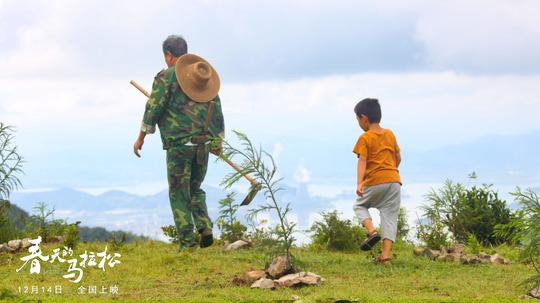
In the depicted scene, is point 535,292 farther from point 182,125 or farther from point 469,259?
point 182,125

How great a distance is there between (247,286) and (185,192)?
323 cm

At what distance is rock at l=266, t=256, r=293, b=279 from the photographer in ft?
30.7

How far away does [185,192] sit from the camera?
40.1 feet

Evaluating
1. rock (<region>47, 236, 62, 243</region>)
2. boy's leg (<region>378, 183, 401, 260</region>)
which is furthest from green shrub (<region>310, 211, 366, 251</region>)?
rock (<region>47, 236, 62, 243</region>)

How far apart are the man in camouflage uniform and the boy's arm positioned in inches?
91.1

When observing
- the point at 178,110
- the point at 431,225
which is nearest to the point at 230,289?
the point at 178,110

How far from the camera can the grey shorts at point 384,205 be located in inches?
421

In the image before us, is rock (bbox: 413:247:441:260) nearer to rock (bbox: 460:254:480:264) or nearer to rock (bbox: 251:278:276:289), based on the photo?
rock (bbox: 460:254:480:264)

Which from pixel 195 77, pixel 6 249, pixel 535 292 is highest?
pixel 195 77

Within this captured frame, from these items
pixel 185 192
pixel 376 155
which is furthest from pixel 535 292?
pixel 185 192

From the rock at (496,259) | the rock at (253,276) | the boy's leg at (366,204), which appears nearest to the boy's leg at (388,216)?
the boy's leg at (366,204)

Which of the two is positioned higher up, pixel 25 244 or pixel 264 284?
pixel 25 244

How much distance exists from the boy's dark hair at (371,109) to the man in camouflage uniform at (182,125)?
2259mm

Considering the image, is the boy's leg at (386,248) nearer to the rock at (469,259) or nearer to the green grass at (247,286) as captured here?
the green grass at (247,286)
